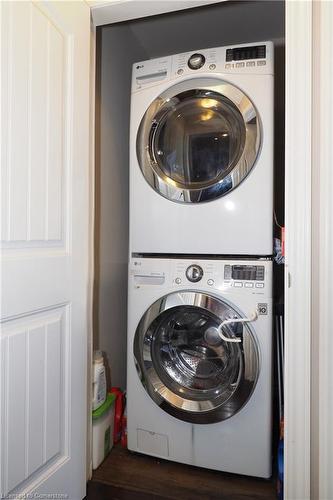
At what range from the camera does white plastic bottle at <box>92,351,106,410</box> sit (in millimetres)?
1348

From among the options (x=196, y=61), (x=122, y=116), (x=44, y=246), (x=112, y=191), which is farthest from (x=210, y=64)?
(x=44, y=246)

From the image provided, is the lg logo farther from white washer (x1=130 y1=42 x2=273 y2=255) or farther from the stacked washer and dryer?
white washer (x1=130 y1=42 x2=273 y2=255)

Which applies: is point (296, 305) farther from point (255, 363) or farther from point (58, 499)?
point (58, 499)

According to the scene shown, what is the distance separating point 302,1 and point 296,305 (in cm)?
92

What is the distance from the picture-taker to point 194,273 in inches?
50.8

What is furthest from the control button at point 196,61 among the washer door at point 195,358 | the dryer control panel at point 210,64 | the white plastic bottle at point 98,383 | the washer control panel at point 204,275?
the white plastic bottle at point 98,383

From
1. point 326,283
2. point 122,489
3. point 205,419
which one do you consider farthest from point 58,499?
point 326,283

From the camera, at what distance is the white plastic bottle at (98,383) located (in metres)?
1.35

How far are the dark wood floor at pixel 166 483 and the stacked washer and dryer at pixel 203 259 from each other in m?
0.07

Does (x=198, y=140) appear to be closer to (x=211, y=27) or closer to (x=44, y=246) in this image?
(x=44, y=246)

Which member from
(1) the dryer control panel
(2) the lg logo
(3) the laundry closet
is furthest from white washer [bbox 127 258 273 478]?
(1) the dryer control panel

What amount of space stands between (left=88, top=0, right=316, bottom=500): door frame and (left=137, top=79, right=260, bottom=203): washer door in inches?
12.4

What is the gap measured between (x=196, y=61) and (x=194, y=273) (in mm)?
935

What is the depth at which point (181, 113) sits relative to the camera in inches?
53.5
